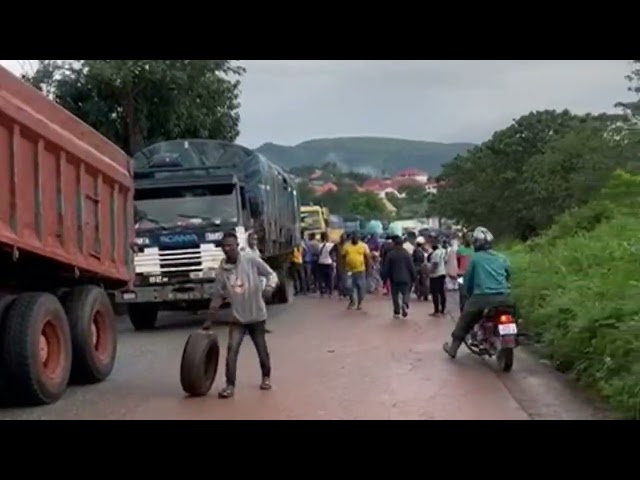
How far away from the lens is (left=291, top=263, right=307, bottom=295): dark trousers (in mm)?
29839

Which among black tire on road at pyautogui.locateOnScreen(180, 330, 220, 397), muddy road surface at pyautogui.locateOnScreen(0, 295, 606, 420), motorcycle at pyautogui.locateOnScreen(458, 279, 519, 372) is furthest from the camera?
motorcycle at pyautogui.locateOnScreen(458, 279, 519, 372)

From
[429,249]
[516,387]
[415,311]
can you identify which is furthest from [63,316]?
[429,249]

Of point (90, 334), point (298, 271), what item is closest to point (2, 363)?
point (90, 334)

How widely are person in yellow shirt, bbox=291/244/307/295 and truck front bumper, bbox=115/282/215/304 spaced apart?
362 inches

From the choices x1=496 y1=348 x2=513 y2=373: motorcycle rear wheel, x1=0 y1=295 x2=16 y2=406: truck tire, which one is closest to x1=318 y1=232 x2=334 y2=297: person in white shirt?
x1=496 y1=348 x2=513 y2=373: motorcycle rear wheel

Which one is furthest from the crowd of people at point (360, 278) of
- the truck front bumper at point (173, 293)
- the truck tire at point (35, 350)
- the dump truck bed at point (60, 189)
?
Answer: the dump truck bed at point (60, 189)

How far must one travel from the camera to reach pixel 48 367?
1090 centimetres

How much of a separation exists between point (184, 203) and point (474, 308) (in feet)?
23.9

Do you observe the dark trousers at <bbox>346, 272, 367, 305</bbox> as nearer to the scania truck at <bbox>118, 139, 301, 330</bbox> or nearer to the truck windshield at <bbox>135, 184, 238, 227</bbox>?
the scania truck at <bbox>118, 139, 301, 330</bbox>

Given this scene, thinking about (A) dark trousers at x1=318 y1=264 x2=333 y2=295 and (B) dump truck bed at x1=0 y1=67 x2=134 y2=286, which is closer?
(B) dump truck bed at x1=0 y1=67 x2=134 y2=286

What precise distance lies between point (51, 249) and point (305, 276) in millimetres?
20606

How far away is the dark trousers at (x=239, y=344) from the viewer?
425 inches
